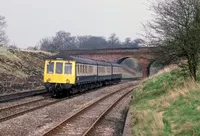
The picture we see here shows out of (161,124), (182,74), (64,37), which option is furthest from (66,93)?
(64,37)

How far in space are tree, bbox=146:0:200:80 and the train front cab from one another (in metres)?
7.63

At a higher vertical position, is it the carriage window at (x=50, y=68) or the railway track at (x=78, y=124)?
the carriage window at (x=50, y=68)

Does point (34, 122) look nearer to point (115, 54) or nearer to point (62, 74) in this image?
point (62, 74)

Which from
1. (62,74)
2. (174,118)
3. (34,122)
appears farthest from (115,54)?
(174,118)

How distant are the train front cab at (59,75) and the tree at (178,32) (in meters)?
7.63

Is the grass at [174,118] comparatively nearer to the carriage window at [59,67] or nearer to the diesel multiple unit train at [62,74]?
the diesel multiple unit train at [62,74]

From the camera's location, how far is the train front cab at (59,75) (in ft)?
82.1

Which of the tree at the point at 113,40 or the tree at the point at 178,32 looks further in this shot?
the tree at the point at 113,40

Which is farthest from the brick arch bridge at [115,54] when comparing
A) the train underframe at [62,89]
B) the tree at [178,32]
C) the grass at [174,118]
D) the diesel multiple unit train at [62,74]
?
the grass at [174,118]

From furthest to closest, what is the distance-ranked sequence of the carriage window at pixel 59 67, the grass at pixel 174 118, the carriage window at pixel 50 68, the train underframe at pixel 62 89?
the carriage window at pixel 50 68 → the carriage window at pixel 59 67 → the train underframe at pixel 62 89 → the grass at pixel 174 118

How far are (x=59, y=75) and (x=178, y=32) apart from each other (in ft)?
32.2

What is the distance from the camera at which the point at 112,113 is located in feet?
56.5

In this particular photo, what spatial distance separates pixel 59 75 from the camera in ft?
82.6

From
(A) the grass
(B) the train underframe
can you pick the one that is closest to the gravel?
(A) the grass
